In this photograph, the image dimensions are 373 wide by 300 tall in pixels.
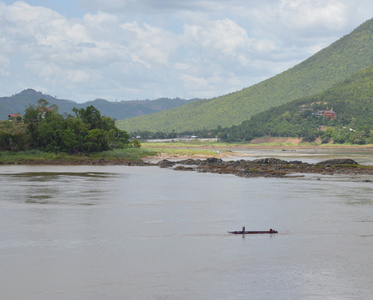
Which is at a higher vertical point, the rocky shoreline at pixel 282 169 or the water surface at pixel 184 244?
the rocky shoreline at pixel 282 169

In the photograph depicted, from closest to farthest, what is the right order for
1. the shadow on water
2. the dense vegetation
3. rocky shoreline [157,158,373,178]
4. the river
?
the river, the shadow on water, rocky shoreline [157,158,373,178], the dense vegetation

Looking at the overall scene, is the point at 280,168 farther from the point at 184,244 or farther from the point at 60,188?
the point at 184,244

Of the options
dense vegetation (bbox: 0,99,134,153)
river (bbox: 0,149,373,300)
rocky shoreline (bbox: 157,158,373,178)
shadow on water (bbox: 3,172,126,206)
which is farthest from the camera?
dense vegetation (bbox: 0,99,134,153)

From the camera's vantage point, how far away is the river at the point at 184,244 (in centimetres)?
2339

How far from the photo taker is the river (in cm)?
2339

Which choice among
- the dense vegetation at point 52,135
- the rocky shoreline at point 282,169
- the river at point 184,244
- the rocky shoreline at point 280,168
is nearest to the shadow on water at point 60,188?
the river at point 184,244

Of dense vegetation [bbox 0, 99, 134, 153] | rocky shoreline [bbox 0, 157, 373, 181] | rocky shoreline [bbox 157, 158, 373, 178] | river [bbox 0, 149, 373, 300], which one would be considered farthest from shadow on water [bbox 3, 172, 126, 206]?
dense vegetation [bbox 0, 99, 134, 153]

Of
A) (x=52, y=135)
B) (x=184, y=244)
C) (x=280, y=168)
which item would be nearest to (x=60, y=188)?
(x=184, y=244)

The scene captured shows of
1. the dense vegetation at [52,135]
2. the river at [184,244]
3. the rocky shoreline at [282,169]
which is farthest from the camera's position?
the dense vegetation at [52,135]

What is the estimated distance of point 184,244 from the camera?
31734 millimetres

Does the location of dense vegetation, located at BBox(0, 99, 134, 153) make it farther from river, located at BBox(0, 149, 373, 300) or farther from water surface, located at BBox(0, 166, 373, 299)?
river, located at BBox(0, 149, 373, 300)

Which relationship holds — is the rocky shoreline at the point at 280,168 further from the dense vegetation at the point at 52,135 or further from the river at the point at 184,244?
the river at the point at 184,244

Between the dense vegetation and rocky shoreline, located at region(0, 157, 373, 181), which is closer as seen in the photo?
rocky shoreline, located at region(0, 157, 373, 181)

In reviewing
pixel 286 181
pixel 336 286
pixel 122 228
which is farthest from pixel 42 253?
pixel 286 181
